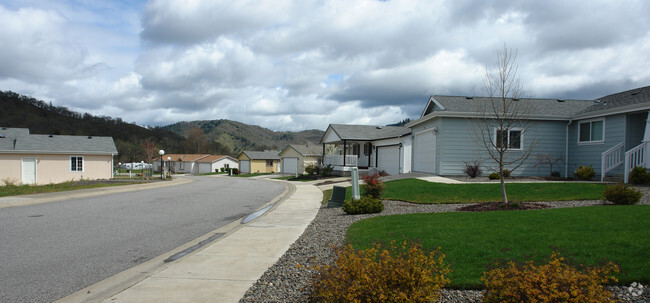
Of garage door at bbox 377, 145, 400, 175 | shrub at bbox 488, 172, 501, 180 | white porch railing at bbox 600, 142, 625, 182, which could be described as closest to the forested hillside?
garage door at bbox 377, 145, 400, 175

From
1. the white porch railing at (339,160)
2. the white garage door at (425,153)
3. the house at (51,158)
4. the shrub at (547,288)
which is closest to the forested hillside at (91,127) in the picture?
the house at (51,158)

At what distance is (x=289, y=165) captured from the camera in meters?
57.0

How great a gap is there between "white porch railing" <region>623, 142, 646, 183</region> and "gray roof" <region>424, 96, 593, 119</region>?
509cm

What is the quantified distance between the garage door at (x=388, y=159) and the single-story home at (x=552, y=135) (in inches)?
145

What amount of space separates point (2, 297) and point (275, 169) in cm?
6519

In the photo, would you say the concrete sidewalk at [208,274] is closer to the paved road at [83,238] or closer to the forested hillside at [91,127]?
the paved road at [83,238]

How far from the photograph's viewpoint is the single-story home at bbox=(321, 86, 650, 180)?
17297 mm

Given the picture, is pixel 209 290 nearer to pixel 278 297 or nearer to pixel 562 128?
pixel 278 297

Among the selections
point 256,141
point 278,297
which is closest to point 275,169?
point 278,297

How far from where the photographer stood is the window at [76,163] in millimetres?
35250

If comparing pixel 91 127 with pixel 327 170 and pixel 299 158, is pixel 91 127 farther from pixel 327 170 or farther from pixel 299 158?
pixel 327 170

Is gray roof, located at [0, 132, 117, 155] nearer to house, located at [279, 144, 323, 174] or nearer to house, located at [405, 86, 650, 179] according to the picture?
house, located at [279, 144, 323, 174]

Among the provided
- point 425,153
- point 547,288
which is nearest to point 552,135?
point 425,153

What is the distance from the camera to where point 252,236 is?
9.44m
